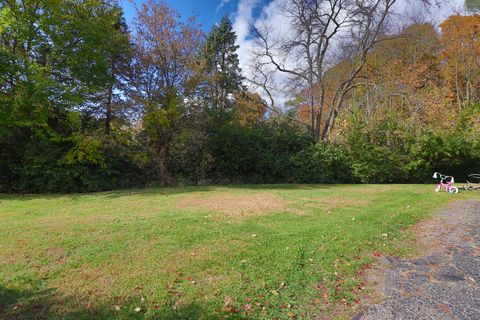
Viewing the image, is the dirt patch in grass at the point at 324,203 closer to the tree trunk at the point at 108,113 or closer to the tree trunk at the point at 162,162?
the tree trunk at the point at 162,162

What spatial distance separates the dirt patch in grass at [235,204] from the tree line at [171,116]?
520cm

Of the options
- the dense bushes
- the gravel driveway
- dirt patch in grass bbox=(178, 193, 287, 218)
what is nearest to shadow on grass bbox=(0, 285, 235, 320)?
the gravel driveway

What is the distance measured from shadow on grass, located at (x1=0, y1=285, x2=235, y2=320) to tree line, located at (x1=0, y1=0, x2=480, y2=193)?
8.95 meters

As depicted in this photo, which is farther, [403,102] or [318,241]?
[403,102]

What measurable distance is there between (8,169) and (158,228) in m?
10.0

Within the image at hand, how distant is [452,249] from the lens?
4.76m

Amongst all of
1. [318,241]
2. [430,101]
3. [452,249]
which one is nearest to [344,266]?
[318,241]

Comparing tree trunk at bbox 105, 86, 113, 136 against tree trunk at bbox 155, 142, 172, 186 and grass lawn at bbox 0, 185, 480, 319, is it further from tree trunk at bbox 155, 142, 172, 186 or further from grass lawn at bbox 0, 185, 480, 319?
grass lawn at bbox 0, 185, 480, 319

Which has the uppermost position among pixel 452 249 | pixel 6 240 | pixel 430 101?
pixel 430 101

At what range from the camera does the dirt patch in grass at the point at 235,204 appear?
7367mm

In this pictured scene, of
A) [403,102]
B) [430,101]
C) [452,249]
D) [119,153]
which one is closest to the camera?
[452,249]

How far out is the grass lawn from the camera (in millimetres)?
3010

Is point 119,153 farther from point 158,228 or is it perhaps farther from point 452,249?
point 452,249

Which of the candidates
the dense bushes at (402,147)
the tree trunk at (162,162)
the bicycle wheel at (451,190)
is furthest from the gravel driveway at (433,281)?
the tree trunk at (162,162)
